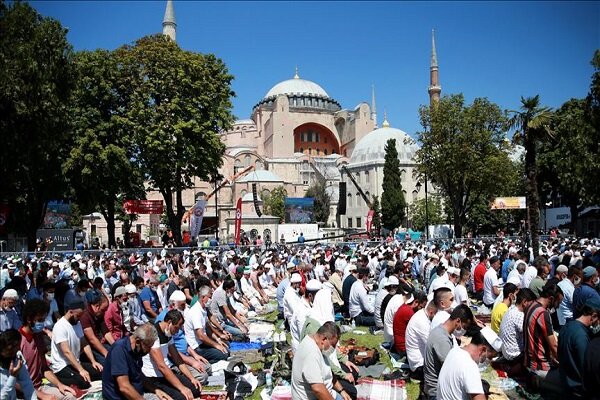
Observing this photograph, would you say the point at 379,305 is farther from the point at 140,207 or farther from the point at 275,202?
the point at 275,202

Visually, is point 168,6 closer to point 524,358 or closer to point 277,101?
point 277,101

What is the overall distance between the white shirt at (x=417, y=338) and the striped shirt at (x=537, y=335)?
4.11 feet

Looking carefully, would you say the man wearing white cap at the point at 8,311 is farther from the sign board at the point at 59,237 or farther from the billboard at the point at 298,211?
the billboard at the point at 298,211

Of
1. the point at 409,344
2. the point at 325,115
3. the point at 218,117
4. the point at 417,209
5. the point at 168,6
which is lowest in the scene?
the point at 409,344

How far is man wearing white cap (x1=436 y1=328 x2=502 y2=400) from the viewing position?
14.9ft

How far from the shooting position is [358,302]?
11.9m

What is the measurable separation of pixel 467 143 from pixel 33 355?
30743 mm

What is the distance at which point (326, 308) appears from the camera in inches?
349

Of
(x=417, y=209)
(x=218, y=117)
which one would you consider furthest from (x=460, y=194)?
(x=417, y=209)

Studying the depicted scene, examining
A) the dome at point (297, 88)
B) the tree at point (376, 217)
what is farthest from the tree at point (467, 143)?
the dome at point (297, 88)

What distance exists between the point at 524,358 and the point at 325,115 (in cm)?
8554

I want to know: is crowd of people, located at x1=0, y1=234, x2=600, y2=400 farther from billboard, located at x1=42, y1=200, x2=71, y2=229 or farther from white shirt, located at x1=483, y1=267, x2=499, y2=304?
billboard, located at x1=42, y1=200, x2=71, y2=229

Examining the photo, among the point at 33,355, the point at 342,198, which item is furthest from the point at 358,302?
the point at 342,198

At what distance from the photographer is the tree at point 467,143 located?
33.5 meters
